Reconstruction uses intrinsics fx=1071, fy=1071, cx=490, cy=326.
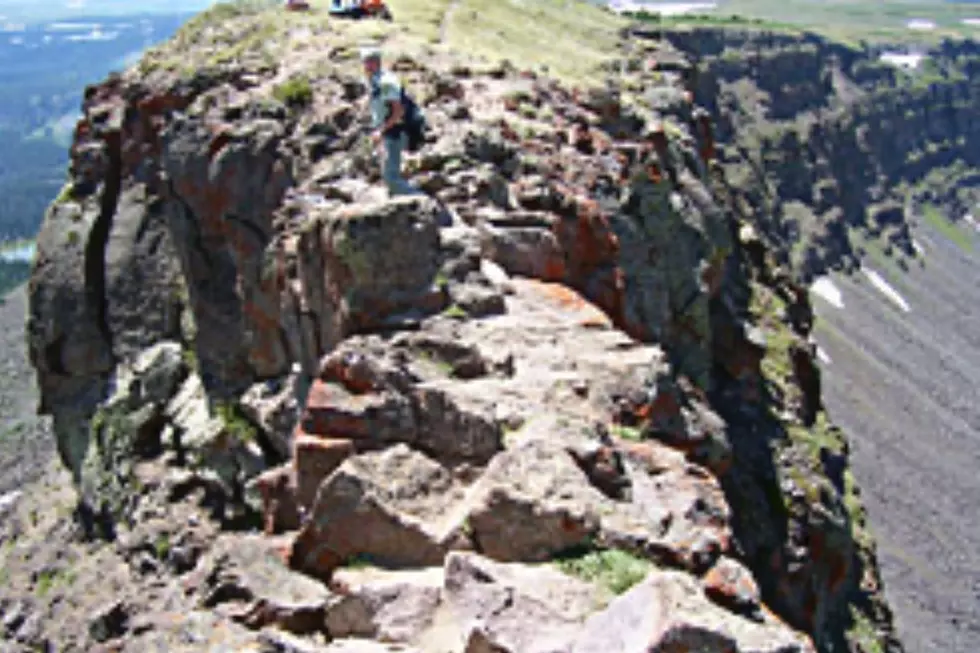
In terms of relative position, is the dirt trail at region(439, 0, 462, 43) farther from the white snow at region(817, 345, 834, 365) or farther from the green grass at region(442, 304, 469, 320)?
the white snow at region(817, 345, 834, 365)

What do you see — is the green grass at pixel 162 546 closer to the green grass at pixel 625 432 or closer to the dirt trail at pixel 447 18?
the green grass at pixel 625 432

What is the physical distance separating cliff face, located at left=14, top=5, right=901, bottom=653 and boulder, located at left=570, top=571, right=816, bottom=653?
0.05m

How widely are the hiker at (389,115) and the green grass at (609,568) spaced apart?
42.3 ft

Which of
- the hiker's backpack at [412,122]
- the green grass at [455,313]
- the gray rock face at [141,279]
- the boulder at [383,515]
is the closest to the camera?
the boulder at [383,515]

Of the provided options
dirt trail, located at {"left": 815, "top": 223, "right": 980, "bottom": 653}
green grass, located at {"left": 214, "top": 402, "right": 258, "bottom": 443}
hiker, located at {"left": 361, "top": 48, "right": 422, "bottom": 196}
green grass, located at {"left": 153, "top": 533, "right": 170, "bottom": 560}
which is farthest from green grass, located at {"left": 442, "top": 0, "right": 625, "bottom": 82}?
dirt trail, located at {"left": 815, "top": 223, "right": 980, "bottom": 653}

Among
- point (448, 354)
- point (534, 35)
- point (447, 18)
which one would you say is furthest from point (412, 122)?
point (534, 35)

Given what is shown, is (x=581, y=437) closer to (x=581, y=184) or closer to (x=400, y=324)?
(x=400, y=324)

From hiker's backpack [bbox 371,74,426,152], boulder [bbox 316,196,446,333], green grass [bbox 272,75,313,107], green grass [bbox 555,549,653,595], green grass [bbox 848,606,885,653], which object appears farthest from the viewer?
green grass [bbox 848,606,885,653]

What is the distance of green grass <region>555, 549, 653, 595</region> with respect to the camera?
15508 mm

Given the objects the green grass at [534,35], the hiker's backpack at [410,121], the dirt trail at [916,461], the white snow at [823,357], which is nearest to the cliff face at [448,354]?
the hiker's backpack at [410,121]

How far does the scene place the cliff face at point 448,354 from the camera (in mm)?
17141

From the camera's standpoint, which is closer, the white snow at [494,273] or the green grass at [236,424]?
the white snow at [494,273]

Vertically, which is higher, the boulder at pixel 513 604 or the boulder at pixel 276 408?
the boulder at pixel 513 604

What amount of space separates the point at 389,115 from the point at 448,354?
25.1 ft
